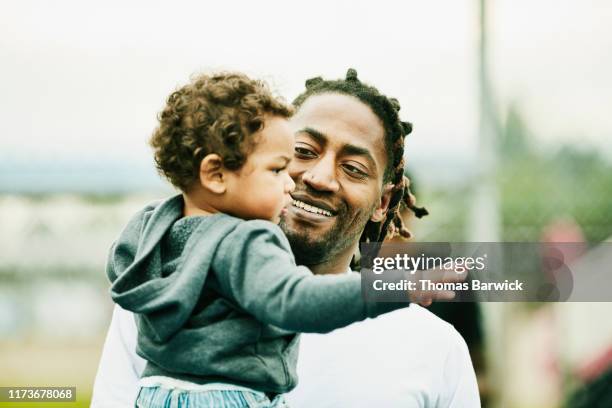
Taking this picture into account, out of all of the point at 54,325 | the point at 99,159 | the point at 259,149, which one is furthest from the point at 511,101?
the point at 259,149

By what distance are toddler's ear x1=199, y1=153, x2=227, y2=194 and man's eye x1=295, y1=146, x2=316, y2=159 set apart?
31 cm

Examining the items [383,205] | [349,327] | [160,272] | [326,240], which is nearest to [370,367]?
[349,327]

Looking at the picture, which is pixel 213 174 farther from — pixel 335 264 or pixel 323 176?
pixel 335 264

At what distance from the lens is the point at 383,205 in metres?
1.28

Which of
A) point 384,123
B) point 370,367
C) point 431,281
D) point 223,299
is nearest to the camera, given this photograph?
point 431,281

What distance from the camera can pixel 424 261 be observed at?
0.96 metres

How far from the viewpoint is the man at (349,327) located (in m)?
1.05

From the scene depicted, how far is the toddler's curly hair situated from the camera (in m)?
0.81

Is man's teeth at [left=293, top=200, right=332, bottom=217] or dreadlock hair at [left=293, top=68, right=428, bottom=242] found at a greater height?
dreadlock hair at [left=293, top=68, right=428, bottom=242]

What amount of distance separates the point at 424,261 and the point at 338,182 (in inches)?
8.0

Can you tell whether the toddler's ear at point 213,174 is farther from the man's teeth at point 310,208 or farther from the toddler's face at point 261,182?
the man's teeth at point 310,208

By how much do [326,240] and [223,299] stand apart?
1.26 ft

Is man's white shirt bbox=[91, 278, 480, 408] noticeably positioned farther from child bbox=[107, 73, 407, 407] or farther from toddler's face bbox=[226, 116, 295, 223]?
toddler's face bbox=[226, 116, 295, 223]

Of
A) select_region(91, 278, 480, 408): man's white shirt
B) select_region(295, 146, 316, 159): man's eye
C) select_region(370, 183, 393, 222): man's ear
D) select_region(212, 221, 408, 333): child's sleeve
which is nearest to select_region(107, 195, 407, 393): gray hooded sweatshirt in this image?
select_region(212, 221, 408, 333): child's sleeve
